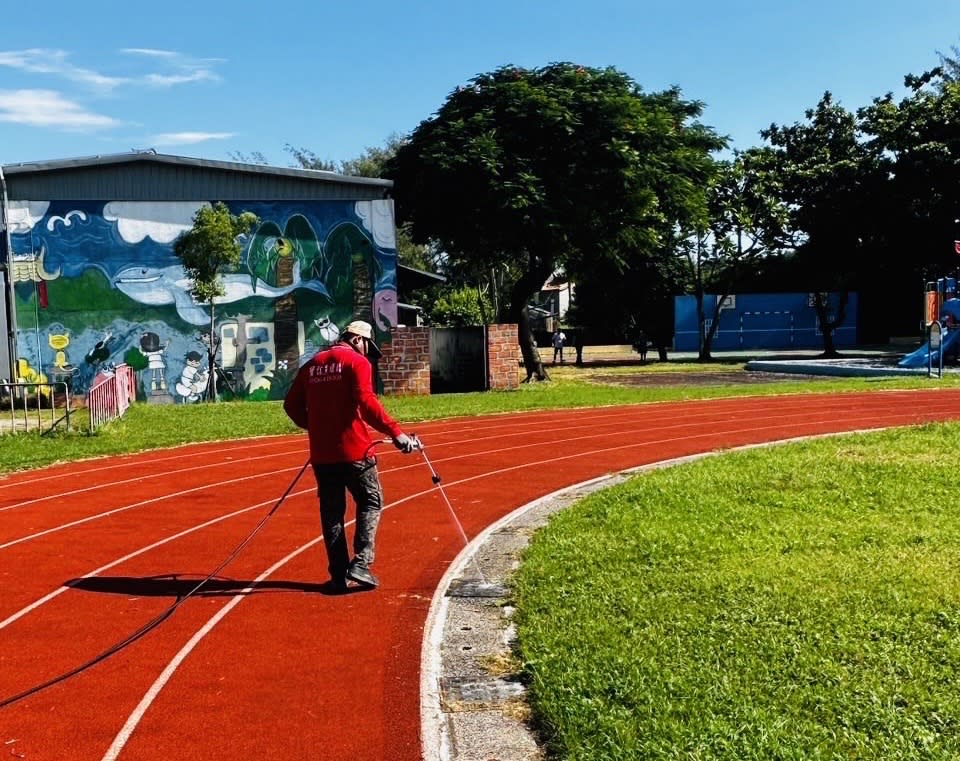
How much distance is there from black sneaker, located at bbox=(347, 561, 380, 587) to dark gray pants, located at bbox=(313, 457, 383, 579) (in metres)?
0.04

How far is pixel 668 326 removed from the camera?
53.8 metres

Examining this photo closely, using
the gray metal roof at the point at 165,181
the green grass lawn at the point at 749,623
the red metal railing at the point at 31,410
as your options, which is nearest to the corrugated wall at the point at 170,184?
the gray metal roof at the point at 165,181

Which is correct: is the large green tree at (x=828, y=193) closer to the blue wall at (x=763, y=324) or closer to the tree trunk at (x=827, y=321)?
the tree trunk at (x=827, y=321)

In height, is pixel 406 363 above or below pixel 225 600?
above

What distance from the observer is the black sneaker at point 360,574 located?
6.93 meters

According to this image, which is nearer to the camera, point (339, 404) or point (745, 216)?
point (339, 404)

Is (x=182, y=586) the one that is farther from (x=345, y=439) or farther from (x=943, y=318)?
(x=943, y=318)

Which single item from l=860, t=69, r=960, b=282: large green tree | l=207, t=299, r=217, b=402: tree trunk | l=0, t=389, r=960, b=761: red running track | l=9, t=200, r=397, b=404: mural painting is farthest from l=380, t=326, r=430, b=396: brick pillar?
l=860, t=69, r=960, b=282: large green tree

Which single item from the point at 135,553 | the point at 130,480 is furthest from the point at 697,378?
the point at 135,553

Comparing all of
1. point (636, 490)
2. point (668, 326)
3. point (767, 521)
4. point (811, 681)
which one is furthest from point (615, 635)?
point (668, 326)

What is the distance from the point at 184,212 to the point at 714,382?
602 inches

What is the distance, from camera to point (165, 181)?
26.3m

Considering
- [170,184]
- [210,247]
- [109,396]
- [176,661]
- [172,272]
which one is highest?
[170,184]

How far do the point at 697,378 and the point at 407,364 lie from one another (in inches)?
390
